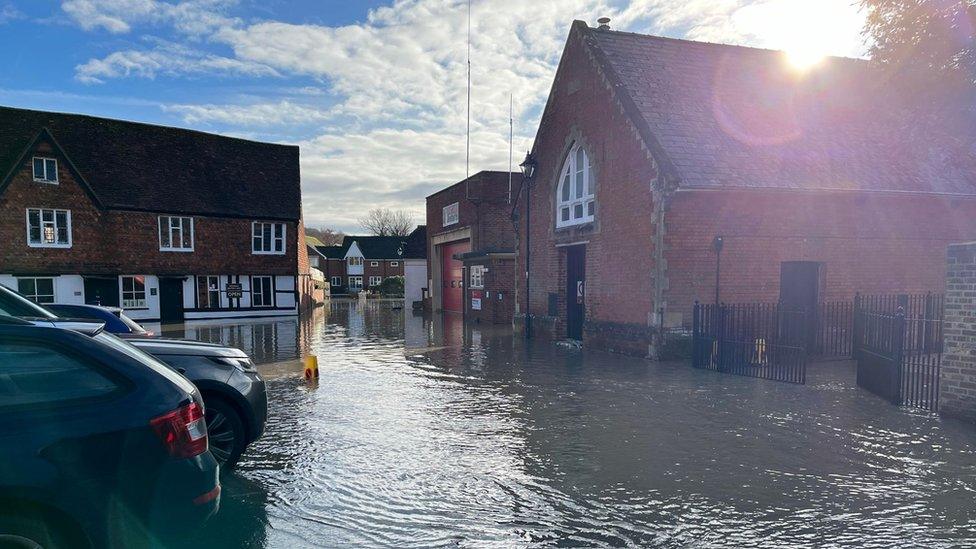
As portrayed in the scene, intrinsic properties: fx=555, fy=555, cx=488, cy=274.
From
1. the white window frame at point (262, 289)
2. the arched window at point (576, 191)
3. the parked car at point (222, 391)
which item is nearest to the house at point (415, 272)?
the white window frame at point (262, 289)

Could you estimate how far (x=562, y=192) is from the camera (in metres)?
17.0

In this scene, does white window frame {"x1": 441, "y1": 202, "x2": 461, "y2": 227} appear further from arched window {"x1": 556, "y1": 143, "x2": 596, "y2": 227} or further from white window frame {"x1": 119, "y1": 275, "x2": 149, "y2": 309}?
white window frame {"x1": 119, "y1": 275, "x2": 149, "y2": 309}

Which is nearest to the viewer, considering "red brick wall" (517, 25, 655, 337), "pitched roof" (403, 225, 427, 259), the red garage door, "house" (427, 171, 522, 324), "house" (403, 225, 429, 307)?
"red brick wall" (517, 25, 655, 337)

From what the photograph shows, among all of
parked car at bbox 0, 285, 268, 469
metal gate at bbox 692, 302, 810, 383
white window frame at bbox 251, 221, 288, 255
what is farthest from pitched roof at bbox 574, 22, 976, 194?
white window frame at bbox 251, 221, 288, 255

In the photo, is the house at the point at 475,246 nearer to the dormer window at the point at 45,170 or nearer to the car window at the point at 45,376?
the dormer window at the point at 45,170

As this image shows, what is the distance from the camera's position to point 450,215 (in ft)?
94.6

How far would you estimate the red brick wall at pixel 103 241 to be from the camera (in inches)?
969

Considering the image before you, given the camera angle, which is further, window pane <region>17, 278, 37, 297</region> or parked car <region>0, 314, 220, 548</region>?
window pane <region>17, 278, 37, 297</region>

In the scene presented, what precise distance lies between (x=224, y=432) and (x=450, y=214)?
24.1 m

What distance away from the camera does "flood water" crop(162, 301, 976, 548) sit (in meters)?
4.25

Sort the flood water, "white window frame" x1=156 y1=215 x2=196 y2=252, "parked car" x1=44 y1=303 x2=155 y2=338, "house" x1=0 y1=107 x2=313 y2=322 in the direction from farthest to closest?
1. "white window frame" x1=156 y1=215 x2=196 y2=252
2. "house" x1=0 y1=107 x2=313 y2=322
3. "parked car" x1=44 y1=303 x2=155 y2=338
4. the flood water

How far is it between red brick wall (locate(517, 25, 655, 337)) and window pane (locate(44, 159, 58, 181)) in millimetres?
22478

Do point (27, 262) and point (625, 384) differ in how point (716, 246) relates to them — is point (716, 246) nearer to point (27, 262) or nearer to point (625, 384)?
point (625, 384)

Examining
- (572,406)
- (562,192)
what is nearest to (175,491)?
(572,406)
